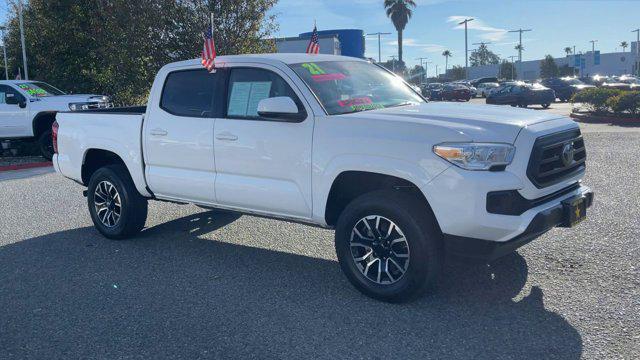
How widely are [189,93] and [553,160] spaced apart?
3.54 metres

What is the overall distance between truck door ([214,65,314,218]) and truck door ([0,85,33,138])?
34.5ft

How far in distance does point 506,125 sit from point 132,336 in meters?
3.04

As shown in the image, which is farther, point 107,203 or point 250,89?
point 107,203

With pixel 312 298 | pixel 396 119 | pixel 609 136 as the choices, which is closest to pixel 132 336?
pixel 312 298

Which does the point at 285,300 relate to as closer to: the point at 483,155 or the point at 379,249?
the point at 379,249

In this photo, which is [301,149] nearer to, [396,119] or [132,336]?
[396,119]

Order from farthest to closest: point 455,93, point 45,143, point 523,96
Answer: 1. point 455,93
2. point 523,96
3. point 45,143

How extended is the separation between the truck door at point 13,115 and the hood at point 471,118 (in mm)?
11835

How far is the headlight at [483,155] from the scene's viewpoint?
4047 millimetres

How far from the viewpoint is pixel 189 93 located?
597 centimetres

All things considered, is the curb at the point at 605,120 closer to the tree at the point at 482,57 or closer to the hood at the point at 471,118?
the hood at the point at 471,118

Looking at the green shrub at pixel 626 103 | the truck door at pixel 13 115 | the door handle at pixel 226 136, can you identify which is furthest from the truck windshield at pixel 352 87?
the green shrub at pixel 626 103

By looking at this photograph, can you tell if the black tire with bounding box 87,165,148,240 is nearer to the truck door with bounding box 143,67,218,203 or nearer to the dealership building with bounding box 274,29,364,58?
the truck door with bounding box 143,67,218,203

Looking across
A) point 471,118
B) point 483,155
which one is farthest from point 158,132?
point 483,155
